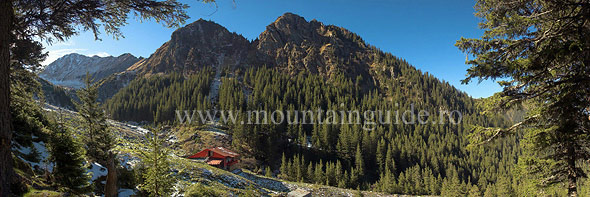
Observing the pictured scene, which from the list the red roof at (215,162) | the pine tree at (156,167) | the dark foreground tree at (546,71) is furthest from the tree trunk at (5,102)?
the red roof at (215,162)

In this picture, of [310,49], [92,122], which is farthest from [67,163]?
[310,49]

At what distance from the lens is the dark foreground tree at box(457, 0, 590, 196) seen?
20.1ft

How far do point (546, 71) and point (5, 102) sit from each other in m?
12.5

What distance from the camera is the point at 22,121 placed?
13477 millimetres

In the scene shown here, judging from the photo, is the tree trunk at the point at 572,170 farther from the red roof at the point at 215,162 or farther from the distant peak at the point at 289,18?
the distant peak at the point at 289,18

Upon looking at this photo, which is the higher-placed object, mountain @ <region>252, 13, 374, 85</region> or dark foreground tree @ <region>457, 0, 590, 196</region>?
mountain @ <region>252, 13, 374, 85</region>

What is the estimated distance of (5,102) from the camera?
4746mm

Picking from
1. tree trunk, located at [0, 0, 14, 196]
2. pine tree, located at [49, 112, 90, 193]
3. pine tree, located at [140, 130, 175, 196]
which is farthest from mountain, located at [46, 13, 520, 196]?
pine tree, located at [49, 112, 90, 193]

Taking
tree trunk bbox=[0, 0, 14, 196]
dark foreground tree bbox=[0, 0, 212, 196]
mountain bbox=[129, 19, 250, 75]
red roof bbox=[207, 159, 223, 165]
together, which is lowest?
red roof bbox=[207, 159, 223, 165]

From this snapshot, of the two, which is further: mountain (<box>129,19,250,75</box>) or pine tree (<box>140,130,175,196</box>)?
mountain (<box>129,19,250,75</box>)

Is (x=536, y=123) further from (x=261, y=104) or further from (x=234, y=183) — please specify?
(x=261, y=104)

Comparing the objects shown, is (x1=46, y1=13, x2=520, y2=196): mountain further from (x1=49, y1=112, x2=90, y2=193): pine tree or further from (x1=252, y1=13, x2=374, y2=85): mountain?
(x1=49, y1=112, x2=90, y2=193): pine tree

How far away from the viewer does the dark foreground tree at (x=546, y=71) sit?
6129 mm

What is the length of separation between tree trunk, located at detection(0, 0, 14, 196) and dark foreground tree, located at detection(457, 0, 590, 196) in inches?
428
